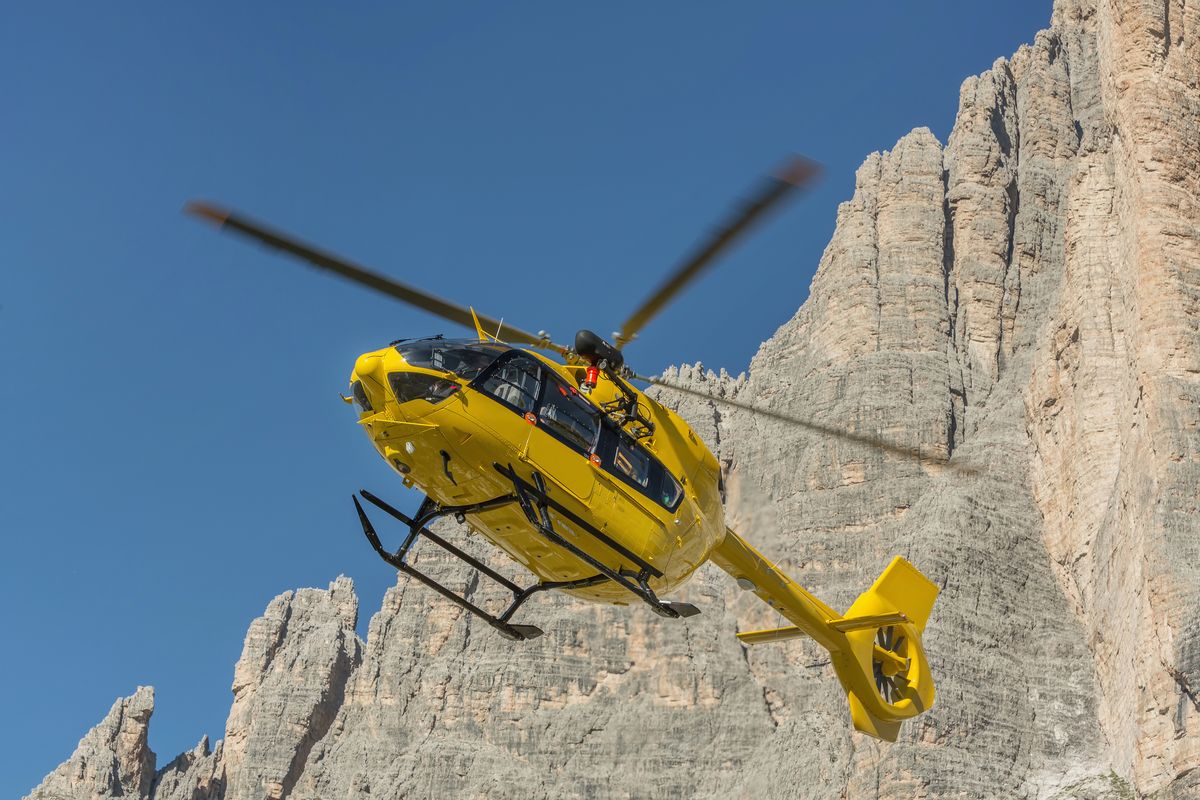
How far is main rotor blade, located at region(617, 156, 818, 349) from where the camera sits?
13.2m

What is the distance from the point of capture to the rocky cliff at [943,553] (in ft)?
172

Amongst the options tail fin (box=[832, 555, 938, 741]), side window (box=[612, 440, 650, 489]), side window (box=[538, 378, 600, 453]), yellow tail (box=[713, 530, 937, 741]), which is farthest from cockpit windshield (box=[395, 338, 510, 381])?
tail fin (box=[832, 555, 938, 741])

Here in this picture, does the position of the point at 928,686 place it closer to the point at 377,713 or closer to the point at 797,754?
the point at 797,754

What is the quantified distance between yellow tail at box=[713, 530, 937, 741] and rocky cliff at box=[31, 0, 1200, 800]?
22663 millimetres

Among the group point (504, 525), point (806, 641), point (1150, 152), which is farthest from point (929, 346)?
point (504, 525)

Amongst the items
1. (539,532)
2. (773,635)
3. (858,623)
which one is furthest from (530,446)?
(858,623)

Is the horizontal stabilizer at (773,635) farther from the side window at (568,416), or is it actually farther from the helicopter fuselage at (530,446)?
the side window at (568,416)

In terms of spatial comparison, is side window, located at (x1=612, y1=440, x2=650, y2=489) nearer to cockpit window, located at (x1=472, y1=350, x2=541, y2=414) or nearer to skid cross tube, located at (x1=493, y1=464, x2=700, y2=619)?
skid cross tube, located at (x1=493, y1=464, x2=700, y2=619)

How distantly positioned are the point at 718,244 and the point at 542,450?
3557 millimetres

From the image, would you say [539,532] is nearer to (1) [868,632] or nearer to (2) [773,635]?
(2) [773,635]

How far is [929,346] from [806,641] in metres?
18.6

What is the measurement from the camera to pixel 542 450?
16.8 meters

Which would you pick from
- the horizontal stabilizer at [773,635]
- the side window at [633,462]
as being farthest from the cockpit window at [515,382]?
the horizontal stabilizer at [773,635]

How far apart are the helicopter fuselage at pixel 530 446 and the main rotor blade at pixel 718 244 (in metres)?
1.12
